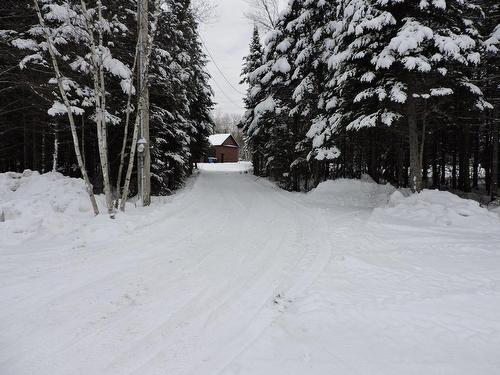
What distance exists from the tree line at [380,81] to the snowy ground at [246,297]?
14.3ft

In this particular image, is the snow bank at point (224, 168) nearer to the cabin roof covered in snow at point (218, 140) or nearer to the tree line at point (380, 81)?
the cabin roof covered in snow at point (218, 140)

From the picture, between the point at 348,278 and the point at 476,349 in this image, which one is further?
the point at 348,278

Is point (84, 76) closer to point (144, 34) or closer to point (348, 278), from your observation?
point (144, 34)

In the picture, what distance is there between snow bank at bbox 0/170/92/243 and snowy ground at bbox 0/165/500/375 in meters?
0.05

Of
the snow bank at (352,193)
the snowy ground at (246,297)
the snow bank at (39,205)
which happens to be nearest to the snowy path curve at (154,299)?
the snowy ground at (246,297)

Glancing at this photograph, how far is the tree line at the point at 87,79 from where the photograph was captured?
8.55 meters

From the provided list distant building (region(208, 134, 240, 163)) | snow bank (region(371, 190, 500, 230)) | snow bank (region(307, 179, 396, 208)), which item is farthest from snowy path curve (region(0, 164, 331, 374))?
distant building (region(208, 134, 240, 163))

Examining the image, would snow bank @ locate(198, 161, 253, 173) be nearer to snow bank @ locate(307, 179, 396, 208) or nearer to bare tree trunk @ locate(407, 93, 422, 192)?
snow bank @ locate(307, 179, 396, 208)

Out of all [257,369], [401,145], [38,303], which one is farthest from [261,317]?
[401,145]

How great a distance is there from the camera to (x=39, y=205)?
7.91 meters

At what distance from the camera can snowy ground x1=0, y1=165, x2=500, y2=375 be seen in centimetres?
295

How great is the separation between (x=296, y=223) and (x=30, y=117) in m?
12.9

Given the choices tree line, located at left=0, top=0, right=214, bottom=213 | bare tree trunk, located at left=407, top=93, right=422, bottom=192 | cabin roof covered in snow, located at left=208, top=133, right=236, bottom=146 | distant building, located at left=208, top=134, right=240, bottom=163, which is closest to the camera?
tree line, located at left=0, top=0, right=214, bottom=213

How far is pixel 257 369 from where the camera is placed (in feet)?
9.18
